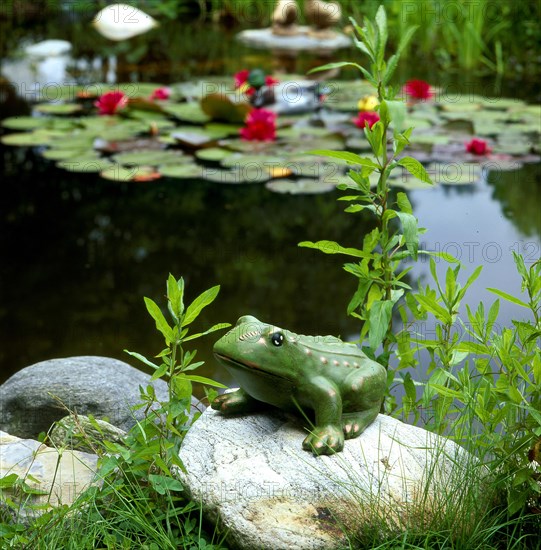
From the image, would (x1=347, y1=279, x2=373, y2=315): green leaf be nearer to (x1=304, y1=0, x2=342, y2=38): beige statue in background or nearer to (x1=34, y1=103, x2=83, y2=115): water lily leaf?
(x1=34, y1=103, x2=83, y2=115): water lily leaf

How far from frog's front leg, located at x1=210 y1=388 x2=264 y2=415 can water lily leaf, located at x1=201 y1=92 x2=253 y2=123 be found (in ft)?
12.3

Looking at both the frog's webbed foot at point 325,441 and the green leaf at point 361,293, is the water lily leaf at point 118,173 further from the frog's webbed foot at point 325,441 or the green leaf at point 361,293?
the frog's webbed foot at point 325,441

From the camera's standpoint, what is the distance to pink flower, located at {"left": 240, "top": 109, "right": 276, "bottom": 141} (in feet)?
18.2

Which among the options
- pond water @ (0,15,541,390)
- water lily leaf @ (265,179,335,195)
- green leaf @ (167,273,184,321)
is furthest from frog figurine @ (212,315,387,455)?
water lily leaf @ (265,179,335,195)

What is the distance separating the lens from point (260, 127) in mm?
5535

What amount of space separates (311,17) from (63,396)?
7450 millimetres

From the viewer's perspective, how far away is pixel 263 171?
519 centimetres

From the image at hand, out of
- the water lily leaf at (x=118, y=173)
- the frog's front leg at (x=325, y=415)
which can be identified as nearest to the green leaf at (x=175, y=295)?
the frog's front leg at (x=325, y=415)

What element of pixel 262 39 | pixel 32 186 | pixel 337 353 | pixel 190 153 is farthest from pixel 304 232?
pixel 262 39

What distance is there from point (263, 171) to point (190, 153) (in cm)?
60

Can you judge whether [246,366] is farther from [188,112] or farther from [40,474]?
[188,112]

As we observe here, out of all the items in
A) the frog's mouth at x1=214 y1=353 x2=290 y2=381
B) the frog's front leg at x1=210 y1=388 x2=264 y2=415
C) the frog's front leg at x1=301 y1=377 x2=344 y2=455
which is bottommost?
the frog's front leg at x1=210 y1=388 x2=264 y2=415

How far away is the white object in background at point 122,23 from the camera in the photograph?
9.82 m

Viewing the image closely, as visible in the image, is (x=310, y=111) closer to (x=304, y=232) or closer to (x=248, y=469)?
(x=304, y=232)
